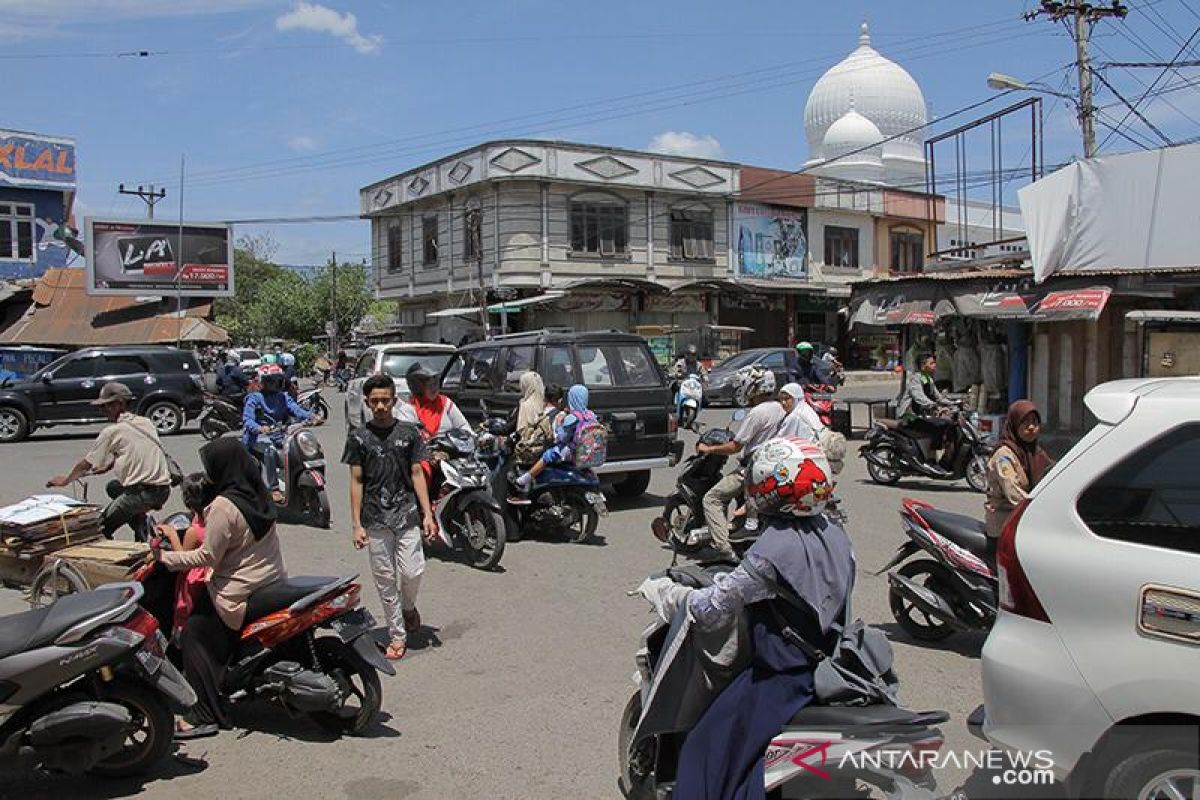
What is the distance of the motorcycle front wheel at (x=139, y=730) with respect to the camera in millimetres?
4098

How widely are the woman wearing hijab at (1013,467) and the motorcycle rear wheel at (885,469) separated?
256 inches

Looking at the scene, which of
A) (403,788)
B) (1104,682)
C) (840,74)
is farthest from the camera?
(840,74)

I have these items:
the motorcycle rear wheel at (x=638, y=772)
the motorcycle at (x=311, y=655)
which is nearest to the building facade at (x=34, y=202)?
the motorcycle at (x=311, y=655)

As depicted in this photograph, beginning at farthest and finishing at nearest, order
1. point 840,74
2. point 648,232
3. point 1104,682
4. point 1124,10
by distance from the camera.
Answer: point 840,74 < point 648,232 < point 1124,10 < point 1104,682

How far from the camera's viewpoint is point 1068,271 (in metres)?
14.9

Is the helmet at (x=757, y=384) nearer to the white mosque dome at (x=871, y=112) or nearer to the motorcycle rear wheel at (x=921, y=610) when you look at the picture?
the motorcycle rear wheel at (x=921, y=610)

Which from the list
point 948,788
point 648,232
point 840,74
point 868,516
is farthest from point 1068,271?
point 840,74

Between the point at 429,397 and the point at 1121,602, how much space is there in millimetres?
6744

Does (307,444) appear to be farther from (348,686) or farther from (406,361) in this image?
(406,361)

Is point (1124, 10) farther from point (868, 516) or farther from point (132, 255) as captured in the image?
point (132, 255)

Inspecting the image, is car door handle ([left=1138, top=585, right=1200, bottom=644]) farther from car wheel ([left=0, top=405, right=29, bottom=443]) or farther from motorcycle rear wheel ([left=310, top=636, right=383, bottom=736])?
car wheel ([left=0, top=405, right=29, bottom=443])

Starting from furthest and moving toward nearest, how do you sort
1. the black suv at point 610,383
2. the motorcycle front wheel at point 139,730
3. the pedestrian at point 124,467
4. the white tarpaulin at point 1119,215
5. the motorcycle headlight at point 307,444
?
1. the white tarpaulin at point 1119,215
2. the black suv at point 610,383
3. the motorcycle headlight at point 307,444
4. the pedestrian at point 124,467
5. the motorcycle front wheel at point 139,730

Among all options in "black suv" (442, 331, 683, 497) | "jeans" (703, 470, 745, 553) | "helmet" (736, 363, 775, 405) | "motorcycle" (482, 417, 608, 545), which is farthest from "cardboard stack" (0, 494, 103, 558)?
"helmet" (736, 363, 775, 405)

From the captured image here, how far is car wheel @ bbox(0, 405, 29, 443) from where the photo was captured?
60.1 feet
